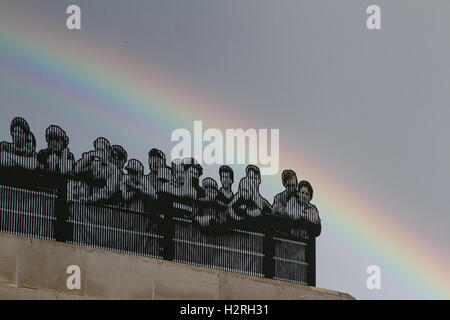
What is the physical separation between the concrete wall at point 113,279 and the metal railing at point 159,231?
1284 mm

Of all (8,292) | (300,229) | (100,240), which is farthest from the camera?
(300,229)

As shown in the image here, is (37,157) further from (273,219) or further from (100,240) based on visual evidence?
(273,219)

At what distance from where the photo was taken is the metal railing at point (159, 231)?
3501 inches

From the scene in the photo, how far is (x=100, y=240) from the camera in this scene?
90000mm

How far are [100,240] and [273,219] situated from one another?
799 cm

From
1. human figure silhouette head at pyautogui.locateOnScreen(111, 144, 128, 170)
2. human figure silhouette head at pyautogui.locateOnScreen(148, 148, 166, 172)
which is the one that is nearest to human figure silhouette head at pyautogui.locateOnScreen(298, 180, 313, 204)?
human figure silhouette head at pyautogui.locateOnScreen(148, 148, 166, 172)

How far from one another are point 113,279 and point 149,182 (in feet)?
18.1

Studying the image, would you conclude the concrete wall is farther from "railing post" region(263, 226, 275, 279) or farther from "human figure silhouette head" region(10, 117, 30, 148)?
"human figure silhouette head" region(10, 117, 30, 148)

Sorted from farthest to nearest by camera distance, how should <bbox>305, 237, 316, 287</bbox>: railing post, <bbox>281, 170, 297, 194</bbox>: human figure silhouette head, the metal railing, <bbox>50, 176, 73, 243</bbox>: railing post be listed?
<bbox>281, 170, 297, 194</bbox>: human figure silhouette head
<bbox>305, 237, 316, 287</bbox>: railing post
the metal railing
<bbox>50, 176, 73, 243</bbox>: railing post

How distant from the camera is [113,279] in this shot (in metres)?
88.1

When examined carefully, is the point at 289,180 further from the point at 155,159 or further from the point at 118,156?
the point at 118,156

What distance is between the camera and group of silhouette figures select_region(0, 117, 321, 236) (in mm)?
89688

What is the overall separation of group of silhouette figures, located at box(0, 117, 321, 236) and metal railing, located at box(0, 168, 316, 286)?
0.26 m
